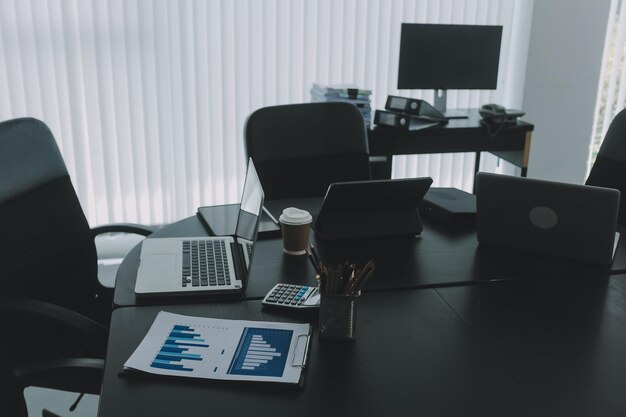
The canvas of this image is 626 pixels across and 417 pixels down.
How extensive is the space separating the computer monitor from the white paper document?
92.6 inches

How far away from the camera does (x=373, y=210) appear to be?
192 cm

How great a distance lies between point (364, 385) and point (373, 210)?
0.77 meters

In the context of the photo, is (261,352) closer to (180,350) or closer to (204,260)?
(180,350)

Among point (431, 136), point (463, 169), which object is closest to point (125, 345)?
point (431, 136)

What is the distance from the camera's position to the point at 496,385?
1234 millimetres

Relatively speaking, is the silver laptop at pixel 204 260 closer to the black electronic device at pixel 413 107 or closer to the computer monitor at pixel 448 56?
the black electronic device at pixel 413 107

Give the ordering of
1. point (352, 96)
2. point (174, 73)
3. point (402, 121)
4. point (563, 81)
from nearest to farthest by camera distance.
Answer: point (402, 121) → point (352, 96) → point (174, 73) → point (563, 81)

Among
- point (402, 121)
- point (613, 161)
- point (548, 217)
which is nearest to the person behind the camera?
point (548, 217)

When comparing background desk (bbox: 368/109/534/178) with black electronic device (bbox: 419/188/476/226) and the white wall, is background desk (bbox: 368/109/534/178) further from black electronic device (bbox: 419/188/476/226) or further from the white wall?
black electronic device (bbox: 419/188/476/226)

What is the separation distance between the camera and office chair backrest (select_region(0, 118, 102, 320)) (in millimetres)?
1773

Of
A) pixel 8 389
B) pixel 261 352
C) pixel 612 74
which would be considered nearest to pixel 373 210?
pixel 261 352

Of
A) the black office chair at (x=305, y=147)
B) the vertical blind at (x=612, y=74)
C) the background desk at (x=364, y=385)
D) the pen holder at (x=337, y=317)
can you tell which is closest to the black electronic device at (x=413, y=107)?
the black office chair at (x=305, y=147)

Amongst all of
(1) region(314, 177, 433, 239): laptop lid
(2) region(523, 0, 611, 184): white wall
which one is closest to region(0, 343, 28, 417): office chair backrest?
(1) region(314, 177, 433, 239): laptop lid

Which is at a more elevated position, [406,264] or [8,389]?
[406,264]
